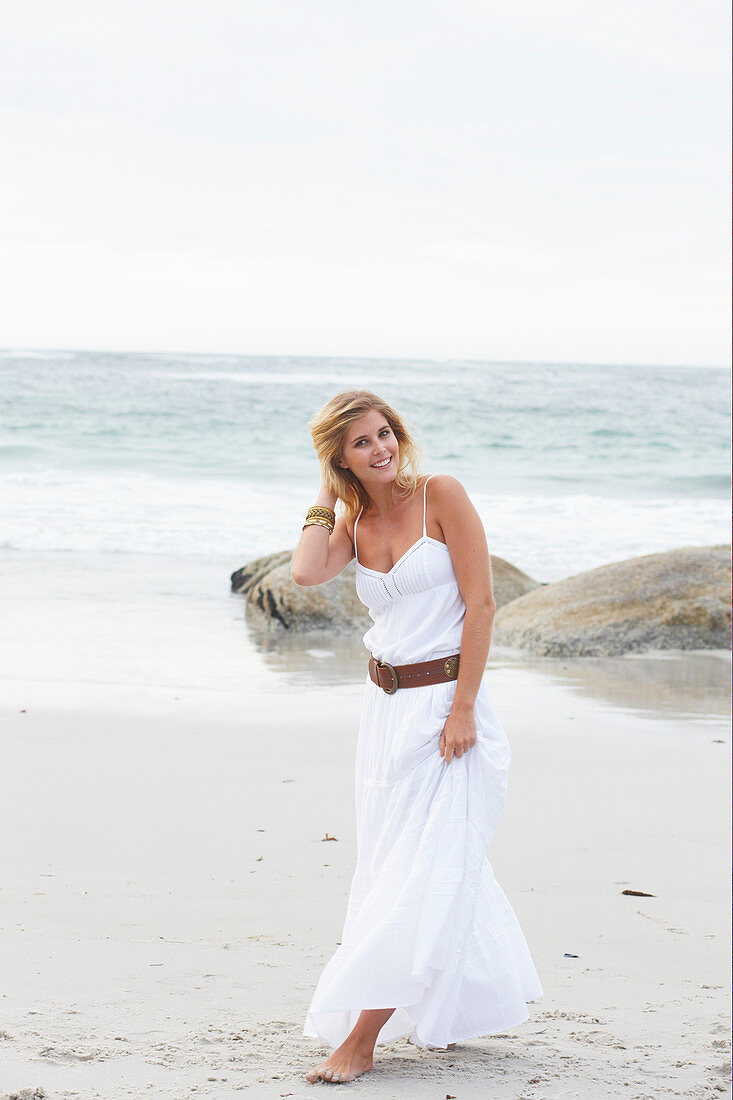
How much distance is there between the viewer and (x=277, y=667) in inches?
311

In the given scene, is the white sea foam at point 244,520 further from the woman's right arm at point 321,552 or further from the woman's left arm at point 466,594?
the woman's left arm at point 466,594

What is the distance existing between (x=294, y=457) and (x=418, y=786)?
22594 mm

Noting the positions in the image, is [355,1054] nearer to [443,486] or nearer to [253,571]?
[443,486]

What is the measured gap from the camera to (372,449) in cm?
307

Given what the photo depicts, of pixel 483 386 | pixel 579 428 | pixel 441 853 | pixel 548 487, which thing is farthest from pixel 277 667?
pixel 483 386

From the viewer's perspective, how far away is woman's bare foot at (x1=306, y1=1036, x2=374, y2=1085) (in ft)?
9.09

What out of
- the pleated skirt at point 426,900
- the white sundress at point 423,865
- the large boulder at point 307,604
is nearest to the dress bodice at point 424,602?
the white sundress at point 423,865

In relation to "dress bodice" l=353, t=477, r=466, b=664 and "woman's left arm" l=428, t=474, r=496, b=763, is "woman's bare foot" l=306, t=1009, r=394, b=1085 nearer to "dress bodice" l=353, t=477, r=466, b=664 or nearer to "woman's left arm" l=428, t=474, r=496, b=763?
"woman's left arm" l=428, t=474, r=496, b=763

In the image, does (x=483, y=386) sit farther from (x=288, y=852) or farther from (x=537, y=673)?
(x=288, y=852)

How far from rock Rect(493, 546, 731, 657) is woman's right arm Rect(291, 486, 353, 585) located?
554 cm

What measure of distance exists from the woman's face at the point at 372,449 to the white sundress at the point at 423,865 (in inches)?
5.4

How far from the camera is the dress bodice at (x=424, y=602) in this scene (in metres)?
2.99

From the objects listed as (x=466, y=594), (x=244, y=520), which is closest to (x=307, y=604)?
(x=466, y=594)

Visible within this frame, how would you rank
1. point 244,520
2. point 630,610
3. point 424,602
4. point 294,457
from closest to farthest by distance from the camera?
point 424,602 < point 630,610 < point 244,520 < point 294,457
